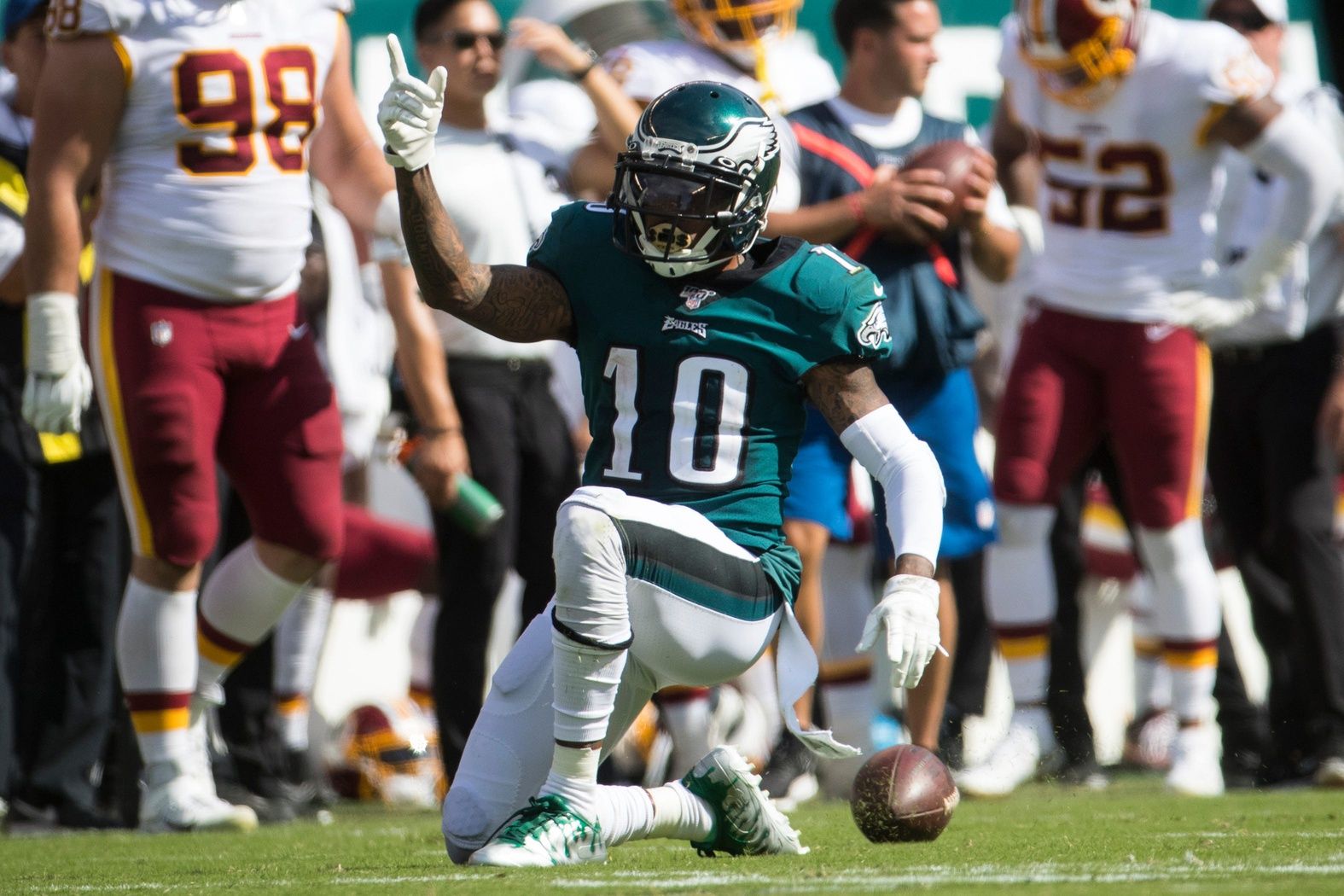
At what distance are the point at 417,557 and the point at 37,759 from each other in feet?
6.85

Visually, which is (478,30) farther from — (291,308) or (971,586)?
(971,586)

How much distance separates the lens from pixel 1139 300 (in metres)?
5.73

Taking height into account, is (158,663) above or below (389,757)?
above

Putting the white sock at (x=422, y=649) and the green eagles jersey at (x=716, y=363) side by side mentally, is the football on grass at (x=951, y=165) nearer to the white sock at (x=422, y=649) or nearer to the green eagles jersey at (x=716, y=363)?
the green eagles jersey at (x=716, y=363)

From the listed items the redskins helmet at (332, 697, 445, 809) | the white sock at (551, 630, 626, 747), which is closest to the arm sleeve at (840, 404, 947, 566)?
the white sock at (551, 630, 626, 747)

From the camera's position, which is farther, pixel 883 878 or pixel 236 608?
pixel 236 608

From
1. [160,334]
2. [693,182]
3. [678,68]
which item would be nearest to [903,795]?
[693,182]

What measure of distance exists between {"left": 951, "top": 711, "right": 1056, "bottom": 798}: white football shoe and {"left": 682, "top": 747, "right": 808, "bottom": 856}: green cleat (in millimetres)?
1809

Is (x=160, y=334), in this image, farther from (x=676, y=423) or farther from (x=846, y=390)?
(x=846, y=390)

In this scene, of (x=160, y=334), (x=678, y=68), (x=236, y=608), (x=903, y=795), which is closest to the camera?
(x=903, y=795)

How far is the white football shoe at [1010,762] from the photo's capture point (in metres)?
5.49

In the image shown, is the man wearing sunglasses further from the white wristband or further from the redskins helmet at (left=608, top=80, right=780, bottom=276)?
the white wristband

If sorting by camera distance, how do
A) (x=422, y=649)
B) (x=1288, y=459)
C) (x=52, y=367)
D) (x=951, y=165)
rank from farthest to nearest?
1. (x=422, y=649)
2. (x=1288, y=459)
3. (x=951, y=165)
4. (x=52, y=367)

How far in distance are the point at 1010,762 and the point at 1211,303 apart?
1.40m
